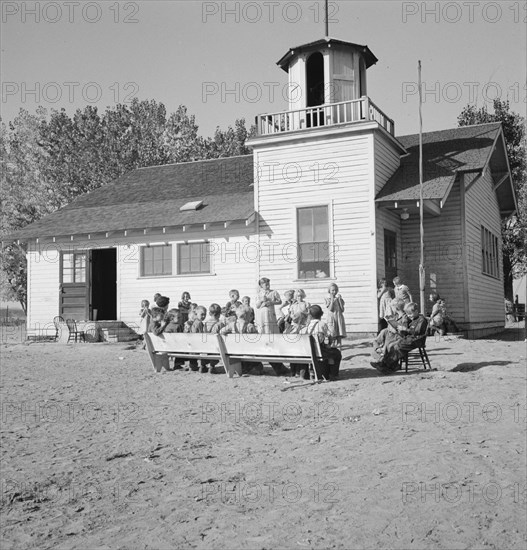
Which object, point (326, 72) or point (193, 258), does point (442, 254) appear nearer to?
point (326, 72)

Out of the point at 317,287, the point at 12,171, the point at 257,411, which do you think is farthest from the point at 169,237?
the point at 12,171

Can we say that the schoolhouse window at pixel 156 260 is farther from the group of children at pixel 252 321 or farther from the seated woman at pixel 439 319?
the seated woman at pixel 439 319

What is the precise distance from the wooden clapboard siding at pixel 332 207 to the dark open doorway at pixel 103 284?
21.8 feet

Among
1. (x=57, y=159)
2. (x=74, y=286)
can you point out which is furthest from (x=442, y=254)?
(x=57, y=159)

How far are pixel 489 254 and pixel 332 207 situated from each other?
343 inches

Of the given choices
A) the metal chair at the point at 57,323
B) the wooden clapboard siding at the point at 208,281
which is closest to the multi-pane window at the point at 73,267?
the metal chair at the point at 57,323

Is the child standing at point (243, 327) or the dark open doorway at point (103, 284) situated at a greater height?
the dark open doorway at point (103, 284)

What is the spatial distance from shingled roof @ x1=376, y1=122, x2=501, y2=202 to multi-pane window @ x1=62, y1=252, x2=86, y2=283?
10.6m

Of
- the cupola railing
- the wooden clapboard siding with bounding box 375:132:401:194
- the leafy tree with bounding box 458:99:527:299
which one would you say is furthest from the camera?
the leafy tree with bounding box 458:99:527:299

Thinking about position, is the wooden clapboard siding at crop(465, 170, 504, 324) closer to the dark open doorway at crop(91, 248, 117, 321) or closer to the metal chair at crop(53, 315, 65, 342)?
the dark open doorway at crop(91, 248, 117, 321)

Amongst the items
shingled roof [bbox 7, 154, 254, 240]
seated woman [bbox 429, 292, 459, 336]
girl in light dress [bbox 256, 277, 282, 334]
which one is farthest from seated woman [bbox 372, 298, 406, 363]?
shingled roof [bbox 7, 154, 254, 240]

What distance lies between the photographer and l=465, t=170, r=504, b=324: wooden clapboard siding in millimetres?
20266

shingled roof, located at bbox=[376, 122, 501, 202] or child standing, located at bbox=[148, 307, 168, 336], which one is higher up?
shingled roof, located at bbox=[376, 122, 501, 202]

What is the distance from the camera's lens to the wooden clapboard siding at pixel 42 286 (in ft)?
73.2
